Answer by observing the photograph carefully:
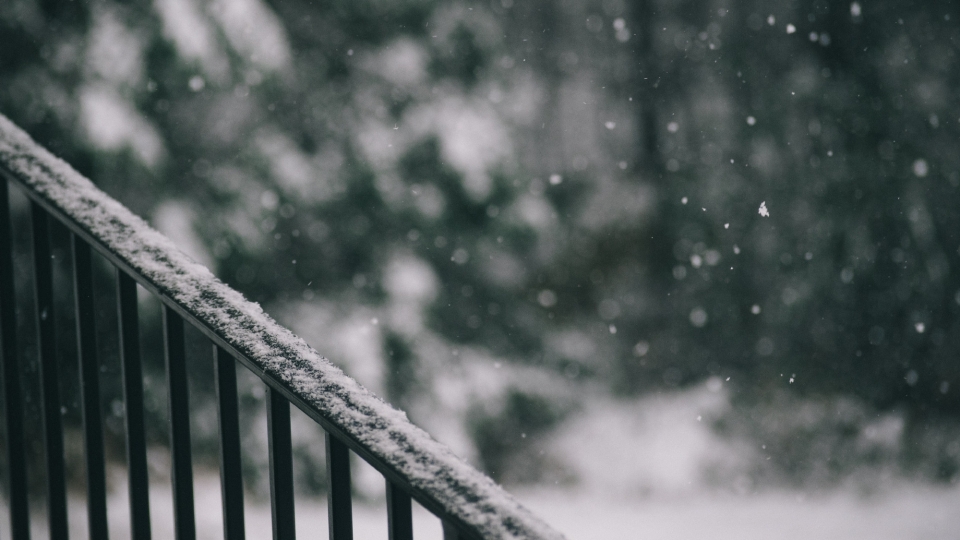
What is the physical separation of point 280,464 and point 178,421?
0.91 feet

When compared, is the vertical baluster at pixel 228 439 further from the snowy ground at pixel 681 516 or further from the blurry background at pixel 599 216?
the snowy ground at pixel 681 516

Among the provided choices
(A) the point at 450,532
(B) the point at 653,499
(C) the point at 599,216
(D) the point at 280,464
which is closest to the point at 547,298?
(C) the point at 599,216

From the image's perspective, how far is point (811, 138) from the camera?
6.43m

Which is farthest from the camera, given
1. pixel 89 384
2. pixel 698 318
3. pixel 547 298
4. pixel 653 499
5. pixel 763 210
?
pixel 698 318

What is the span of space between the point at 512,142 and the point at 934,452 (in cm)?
529

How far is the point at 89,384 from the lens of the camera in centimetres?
141

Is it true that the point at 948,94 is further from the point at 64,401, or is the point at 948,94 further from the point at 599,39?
the point at 64,401

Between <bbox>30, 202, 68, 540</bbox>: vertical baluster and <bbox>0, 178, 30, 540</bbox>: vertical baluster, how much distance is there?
9cm

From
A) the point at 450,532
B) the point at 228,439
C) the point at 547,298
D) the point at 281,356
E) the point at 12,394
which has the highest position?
the point at 547,298

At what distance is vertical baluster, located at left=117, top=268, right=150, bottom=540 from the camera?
1.35 meters

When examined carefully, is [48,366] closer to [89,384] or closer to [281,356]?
[89,384]

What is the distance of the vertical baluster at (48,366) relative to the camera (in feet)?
4.85

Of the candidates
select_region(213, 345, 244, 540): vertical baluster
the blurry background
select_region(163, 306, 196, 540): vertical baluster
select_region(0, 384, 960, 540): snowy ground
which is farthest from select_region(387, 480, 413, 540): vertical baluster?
select_region(0, 384, 960, 540): snowy ground

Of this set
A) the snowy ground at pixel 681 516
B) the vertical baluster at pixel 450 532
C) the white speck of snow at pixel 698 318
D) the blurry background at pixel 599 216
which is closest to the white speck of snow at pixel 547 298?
the blurry background at pixel 599 216
